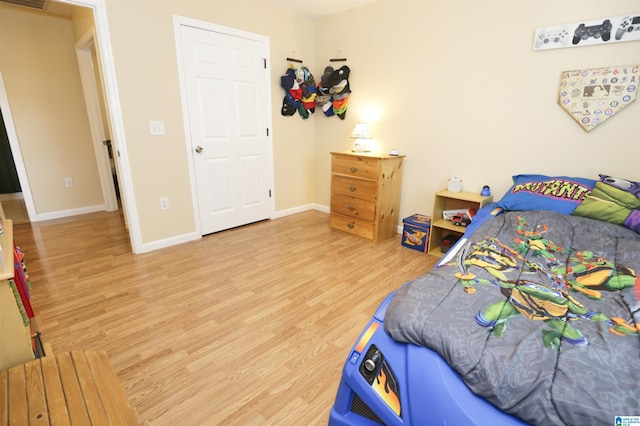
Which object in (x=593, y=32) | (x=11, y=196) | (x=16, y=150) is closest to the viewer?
(x=593, y=32)

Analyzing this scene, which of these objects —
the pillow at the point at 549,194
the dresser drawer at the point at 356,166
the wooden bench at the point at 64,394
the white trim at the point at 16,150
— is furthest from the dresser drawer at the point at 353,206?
the white trim at the point at 16,150

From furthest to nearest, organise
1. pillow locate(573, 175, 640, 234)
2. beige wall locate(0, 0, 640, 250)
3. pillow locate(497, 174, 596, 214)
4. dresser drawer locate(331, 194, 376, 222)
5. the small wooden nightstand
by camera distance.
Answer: dresser drawer locate(331, 194, 376, 222) < the small wooden nightstand < beige wall locate(0, 0, 640, 250) < pillow locate(497, 174, 596, 214) < pillow locate(573, 175, 640, 234)

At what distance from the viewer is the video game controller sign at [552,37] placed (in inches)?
90.6

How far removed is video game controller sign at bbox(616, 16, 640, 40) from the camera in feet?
6.73

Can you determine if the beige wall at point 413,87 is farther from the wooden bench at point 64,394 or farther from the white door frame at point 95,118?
the wooden bench at point 64,394

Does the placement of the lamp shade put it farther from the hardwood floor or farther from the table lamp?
the hardwood floor

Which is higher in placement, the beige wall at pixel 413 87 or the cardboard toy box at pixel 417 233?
the beige wall at pixel 413 87

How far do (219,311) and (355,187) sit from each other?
1860mm

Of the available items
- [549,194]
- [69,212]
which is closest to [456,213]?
[549,194]

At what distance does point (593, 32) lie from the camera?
7.22ft

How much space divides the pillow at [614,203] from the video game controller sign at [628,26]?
0.97m

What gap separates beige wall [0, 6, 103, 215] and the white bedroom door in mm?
2039

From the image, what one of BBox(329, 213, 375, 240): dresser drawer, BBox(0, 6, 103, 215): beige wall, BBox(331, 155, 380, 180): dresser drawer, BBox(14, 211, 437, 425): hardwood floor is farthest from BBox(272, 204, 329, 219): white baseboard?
BBox(0, 6, 103, 215): beige wall

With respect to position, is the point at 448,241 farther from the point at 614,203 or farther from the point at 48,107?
the point at 48,107
